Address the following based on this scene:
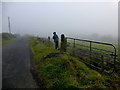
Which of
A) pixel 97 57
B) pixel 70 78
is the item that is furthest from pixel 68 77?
pixel 97 57

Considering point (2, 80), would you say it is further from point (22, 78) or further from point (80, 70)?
point (80, 70)

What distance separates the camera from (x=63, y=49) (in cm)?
1198

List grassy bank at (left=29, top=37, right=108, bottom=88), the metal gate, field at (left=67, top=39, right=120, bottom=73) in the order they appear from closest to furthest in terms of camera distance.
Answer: grassy bank at (left=29, top=37, right=108, bottom=88) → the metal gate → field at (left=67, top=39, right=120, bottom=73)

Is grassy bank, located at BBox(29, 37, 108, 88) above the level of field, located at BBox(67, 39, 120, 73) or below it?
below

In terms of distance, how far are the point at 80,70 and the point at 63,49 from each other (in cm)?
545

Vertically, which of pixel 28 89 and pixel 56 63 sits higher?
pixel 56 63

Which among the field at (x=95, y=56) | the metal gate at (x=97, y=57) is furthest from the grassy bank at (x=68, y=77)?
the field at (x=95, y=56)

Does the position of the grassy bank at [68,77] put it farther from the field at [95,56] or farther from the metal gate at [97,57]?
the field at [95,56]

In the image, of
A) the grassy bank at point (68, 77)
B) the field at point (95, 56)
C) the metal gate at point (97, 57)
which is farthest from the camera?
the field at point (95, 56)

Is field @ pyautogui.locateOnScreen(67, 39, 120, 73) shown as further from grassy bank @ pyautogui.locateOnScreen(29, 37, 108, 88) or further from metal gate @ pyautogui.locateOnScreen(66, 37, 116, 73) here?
grassy bank @ pyautogui.locateOnScreen(29, 37, 108, 88)

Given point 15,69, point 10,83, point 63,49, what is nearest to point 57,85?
point 10,83

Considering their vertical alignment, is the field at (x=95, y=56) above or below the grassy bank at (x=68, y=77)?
above

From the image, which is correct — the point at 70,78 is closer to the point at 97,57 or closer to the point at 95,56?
the point at 97,57

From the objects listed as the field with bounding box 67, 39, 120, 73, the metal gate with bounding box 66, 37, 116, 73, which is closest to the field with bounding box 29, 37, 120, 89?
the metal gate with bounding box 66, 37, 116, 73
